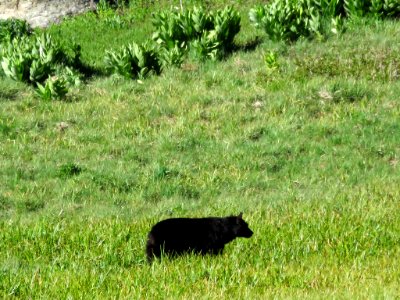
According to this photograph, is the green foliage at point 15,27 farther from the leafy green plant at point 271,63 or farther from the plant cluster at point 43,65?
the leafy green plant at point 271,63

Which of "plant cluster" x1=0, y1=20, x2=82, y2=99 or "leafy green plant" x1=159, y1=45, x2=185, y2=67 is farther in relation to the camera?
"leafy green plant" x1=159, y1=45, x2=185, y2=67

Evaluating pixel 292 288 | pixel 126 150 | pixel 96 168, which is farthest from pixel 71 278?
pixel 126 150

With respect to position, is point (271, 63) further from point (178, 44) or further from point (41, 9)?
point (41, 9)

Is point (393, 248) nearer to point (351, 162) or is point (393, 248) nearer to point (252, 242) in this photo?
point (252, 242)

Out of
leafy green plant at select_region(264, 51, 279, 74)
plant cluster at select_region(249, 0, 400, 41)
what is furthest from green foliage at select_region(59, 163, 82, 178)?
plant cluster at select_region(249, 0, 400, 41)

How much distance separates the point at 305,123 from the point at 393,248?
642cm

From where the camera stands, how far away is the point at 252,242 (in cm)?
807

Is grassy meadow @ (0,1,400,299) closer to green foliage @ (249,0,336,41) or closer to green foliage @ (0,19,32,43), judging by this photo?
green foliage @ (249,0,336,41)

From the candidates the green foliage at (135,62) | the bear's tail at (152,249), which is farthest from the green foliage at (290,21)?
the bear's tail at (152,249)

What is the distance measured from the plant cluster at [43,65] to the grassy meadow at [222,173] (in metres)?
0.32

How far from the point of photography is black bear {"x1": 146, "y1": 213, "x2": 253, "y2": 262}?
7273 millimetres

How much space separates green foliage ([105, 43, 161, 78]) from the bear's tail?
9.44 m

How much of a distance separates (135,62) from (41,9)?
8401mm

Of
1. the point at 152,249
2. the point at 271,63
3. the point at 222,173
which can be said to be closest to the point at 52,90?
the point at 271,63
